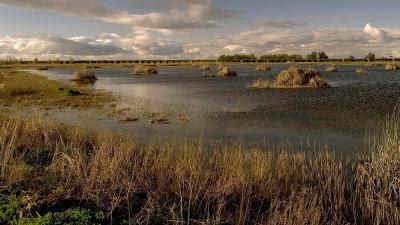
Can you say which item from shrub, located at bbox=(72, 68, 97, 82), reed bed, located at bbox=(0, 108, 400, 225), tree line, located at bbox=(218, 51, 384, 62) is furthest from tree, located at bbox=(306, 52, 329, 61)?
reed bed, located at bbox=(0, 108, 400, 225)

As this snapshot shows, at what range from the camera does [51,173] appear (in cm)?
945

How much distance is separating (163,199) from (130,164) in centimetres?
217

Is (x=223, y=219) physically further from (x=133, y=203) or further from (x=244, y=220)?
(x=133, y=203)

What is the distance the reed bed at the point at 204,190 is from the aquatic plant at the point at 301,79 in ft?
102

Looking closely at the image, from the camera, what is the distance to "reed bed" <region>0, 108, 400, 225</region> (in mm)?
7738

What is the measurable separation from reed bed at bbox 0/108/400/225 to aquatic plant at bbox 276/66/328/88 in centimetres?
3101

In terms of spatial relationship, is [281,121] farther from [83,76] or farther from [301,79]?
[83,76]

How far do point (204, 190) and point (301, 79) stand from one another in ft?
113

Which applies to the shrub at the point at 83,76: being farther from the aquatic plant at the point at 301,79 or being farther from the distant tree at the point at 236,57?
the distant tree at the point at 236,57

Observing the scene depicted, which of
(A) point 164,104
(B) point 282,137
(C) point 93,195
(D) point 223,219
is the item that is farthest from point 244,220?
(A) point 164,104

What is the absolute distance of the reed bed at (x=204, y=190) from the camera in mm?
7738

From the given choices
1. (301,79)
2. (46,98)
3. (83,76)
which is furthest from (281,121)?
(83,76)

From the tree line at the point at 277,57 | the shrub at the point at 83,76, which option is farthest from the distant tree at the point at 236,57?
the shrub at the point at 83,76

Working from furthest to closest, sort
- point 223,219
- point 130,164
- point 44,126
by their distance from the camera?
point 44,126, point 130,164, point 223,219
